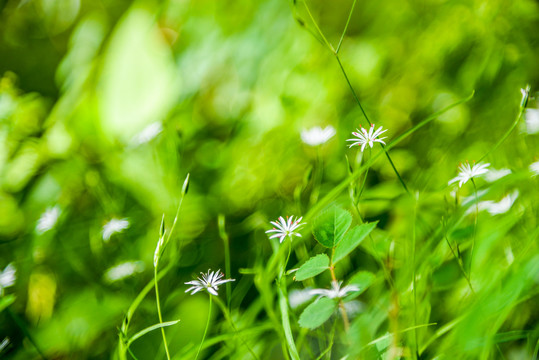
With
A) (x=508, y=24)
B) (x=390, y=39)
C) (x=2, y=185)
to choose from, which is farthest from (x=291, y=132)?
(x=2, y=185)

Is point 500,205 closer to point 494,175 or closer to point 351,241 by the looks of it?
point 494,175

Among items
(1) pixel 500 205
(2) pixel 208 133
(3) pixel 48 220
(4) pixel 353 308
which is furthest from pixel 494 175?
(3) pixel 48 220

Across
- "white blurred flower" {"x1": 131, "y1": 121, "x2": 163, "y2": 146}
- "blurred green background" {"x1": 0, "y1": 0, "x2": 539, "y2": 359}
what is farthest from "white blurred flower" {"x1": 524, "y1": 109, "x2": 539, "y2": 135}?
"white blurred flower" {"x1": 131, "y1": 121, "x2": 163, "y2": 146}

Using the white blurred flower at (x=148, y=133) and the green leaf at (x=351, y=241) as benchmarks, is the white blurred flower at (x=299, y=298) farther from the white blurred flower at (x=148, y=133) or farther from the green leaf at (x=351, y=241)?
the white blurred flower at (x=148, y=133)

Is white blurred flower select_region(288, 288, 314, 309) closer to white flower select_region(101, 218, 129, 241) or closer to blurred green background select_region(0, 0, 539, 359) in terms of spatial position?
blurred green background select_region(0, 0, 539, 359)

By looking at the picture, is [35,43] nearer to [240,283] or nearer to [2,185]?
[2,185]
